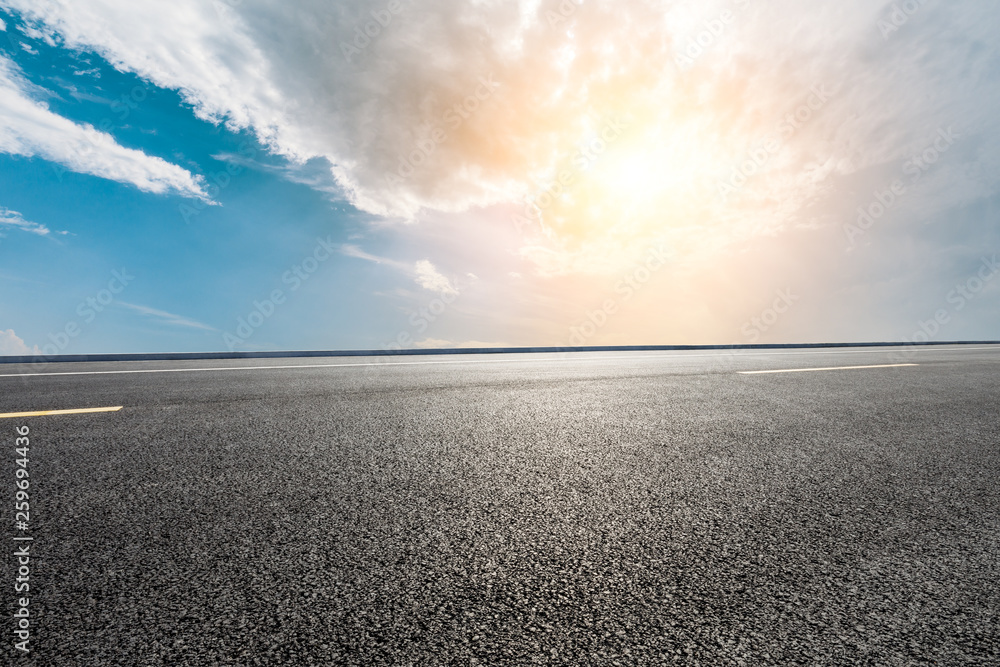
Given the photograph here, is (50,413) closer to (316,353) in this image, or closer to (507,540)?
(507,540)

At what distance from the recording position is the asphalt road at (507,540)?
4.06ft

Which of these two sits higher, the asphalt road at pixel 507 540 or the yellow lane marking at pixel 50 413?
the yellow lane marking at pixel 50 413

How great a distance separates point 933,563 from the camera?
169 cm

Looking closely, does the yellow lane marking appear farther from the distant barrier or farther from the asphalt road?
the distant barrier

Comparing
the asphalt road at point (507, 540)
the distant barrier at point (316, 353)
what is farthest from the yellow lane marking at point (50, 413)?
the distant barrier at point (316, 353)

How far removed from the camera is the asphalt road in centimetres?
124

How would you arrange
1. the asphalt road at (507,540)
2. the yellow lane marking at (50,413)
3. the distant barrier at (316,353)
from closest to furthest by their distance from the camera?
the asphalt road at (507,540)
the yellow lane marking at (50,413)
the distant barrier at (316,353)

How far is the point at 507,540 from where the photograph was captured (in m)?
1.75

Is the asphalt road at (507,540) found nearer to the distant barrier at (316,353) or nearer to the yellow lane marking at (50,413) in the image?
the yellow lane marking at (50,413)

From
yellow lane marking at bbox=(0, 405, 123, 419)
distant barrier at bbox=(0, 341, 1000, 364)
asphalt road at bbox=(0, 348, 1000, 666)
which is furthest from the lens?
distant barrier at bbox=(0, 341, 1000, 364)

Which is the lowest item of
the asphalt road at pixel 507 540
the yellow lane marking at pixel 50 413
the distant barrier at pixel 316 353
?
the asphalt road at pixel 507 540

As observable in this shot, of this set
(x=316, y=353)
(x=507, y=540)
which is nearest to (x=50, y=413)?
(x=507, y=540)

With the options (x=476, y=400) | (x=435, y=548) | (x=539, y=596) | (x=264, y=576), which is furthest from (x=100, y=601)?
(x=476, y=400)

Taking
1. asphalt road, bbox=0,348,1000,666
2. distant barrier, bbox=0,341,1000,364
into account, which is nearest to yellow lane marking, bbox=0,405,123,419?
asphalt road, bbox=0,348,1000,666
